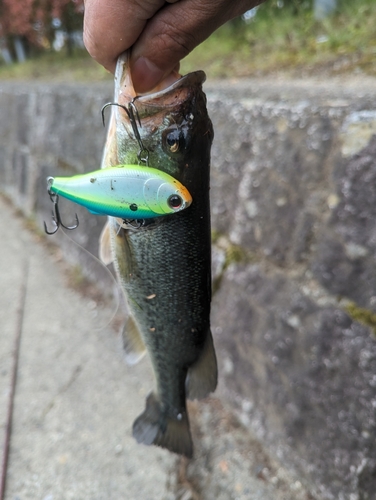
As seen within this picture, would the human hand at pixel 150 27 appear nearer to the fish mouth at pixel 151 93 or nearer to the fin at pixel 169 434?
the fish mouth at pixel 151 93

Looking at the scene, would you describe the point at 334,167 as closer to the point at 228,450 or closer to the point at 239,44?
the point at 228,450

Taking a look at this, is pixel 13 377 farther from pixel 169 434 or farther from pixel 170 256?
pixel 170 256

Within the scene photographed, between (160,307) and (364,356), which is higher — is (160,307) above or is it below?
above

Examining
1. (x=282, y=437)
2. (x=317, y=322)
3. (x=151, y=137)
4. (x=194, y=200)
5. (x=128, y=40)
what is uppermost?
(x=128, y=40)

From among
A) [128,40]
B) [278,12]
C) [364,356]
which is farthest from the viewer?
[278,12]

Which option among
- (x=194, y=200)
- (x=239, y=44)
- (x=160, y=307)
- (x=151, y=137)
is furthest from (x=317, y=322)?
(x=239, y=44)

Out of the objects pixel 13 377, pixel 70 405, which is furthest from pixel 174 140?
pixel 13 377

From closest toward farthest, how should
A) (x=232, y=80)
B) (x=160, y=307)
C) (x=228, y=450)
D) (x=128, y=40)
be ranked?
(x=128, y=40) → (x=160, y=307) → (x=228, y=450) → (x=232, y=80)
